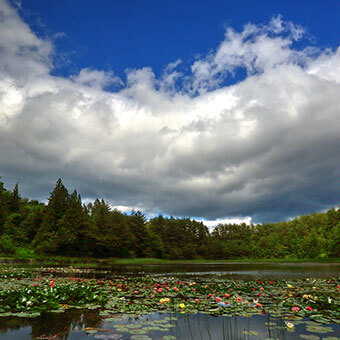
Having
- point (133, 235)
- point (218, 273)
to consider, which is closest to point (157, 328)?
point (218, 273)

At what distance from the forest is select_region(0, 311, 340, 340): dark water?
4078 centimetres

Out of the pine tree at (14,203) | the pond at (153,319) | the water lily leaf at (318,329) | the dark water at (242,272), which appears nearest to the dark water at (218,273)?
the dark water at (242,272)

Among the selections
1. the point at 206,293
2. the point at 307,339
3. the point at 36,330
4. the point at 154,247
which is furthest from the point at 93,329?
the point at 154,247

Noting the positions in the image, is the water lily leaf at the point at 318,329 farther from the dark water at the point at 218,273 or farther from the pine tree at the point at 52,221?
the pine tree at the point at 52,221

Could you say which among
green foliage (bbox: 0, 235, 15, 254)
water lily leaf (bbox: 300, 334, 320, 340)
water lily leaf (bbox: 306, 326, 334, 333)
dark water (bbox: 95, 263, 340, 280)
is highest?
green foliage (bbox: 0, 235, 15, 254)

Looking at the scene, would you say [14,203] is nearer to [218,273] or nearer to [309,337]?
[218,273]

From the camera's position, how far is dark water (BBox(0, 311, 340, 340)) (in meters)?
4.95

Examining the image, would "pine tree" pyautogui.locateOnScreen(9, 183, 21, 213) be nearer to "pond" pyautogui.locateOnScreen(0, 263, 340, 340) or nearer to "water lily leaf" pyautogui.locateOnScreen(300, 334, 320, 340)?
"pond" pyautogui.locateOnScreen(0, 263, 340, 340)

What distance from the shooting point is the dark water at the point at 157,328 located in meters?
4.95

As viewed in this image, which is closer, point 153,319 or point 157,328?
point 157,328

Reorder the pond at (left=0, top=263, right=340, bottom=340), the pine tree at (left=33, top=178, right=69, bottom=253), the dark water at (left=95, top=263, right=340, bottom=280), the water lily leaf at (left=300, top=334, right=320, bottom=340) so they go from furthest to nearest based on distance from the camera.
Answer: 1. the pine tree at (left=33, top=178, right=69, bottom=253)
2. the dark water at (left=95, top=263, right=340, bottom=280)
3. the pond at (left=0, top=263, right=340, bottom=340)
4. the water lily leaf at (left=300, top=334, right=320, bottom=340)

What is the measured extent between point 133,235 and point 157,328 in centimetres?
6569

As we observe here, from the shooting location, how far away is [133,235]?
226 ft

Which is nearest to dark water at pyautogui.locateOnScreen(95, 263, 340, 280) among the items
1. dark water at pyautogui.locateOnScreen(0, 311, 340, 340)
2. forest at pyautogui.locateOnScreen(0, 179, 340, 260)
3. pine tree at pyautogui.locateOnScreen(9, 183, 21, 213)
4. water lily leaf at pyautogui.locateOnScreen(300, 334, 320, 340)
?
dark water at pyautogui.locateOnScreen(0, 311, 340, 340)
